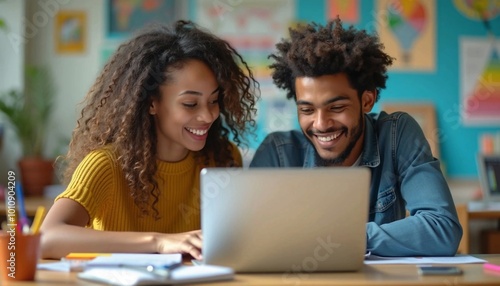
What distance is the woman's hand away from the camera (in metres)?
1.71

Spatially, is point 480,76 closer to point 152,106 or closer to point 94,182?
point 152,106

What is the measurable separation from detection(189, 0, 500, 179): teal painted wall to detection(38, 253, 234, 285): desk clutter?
3.12m

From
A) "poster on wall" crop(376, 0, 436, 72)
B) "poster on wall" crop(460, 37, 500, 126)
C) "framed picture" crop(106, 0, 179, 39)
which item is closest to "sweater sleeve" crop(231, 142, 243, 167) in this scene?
"framed picture" crop(106, 0, 179, 39)

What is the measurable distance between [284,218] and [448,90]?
3.29 m

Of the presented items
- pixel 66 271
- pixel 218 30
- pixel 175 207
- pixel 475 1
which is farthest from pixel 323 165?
pixel 475 1

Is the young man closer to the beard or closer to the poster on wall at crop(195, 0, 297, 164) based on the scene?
the beard

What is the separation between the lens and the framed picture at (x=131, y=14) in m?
4.39

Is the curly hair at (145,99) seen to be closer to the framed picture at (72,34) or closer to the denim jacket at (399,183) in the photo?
the denim jacket at (399,183)

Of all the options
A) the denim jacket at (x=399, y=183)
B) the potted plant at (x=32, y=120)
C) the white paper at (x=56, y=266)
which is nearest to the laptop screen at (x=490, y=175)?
the denim jacket at (x=399, y=183)

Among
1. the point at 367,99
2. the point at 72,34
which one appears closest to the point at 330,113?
the point at 367,99

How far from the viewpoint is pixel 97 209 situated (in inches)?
81.7

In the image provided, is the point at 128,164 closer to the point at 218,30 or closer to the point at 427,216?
the point at 427,216

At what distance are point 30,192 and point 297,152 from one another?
2.31 meters

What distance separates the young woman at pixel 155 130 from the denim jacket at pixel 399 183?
0.69 feet
